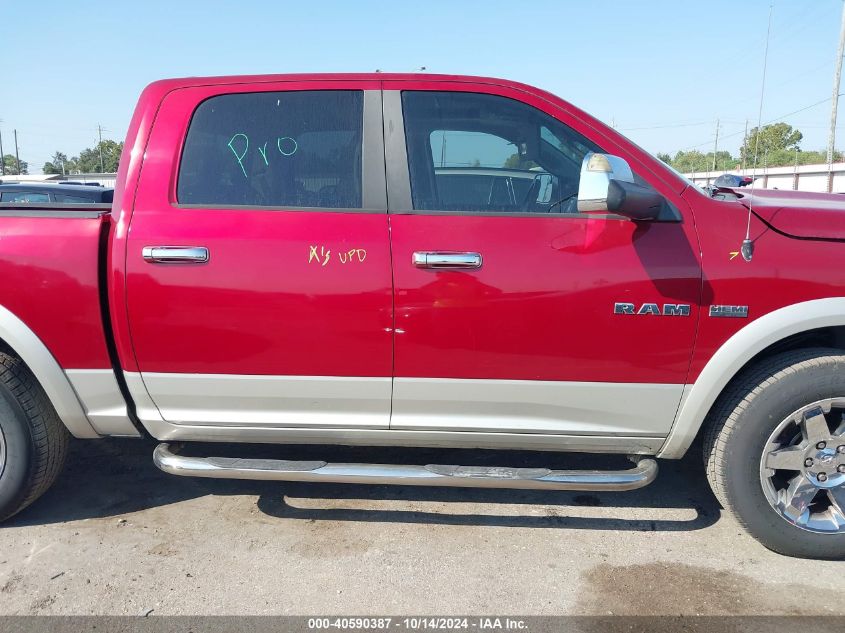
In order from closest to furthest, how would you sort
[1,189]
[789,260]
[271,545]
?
[789,260] → [271,545] → [1,189]

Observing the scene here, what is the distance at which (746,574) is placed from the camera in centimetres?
257

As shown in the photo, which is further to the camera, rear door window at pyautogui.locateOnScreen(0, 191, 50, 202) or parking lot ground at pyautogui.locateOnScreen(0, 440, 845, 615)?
rear door window at pyautogui.locateOnScreen(0, 191, 50, 202)

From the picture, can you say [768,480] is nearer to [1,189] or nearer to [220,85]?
[220,85]

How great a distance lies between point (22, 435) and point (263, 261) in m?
1.41

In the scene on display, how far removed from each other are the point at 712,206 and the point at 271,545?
2430 millimetres

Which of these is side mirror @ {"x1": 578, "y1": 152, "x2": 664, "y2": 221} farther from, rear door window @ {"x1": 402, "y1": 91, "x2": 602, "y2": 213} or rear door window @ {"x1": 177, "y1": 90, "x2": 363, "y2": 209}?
rear door window @ {"x1": 177, "y1": 90, "x2": 363, "y2": 209}

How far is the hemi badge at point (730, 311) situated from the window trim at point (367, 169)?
4.59 ft

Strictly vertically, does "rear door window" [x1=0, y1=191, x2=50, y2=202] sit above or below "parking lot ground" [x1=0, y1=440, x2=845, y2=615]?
above

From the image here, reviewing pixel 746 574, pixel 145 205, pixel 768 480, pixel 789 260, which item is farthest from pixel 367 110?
pixel 746 574

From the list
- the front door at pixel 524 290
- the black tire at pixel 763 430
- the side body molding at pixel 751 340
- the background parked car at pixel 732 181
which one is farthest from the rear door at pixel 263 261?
the background parked car at pixel 732 181

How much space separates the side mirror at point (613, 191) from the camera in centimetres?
224

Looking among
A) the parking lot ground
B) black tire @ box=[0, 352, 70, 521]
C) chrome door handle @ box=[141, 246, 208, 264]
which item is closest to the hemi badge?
the parking lot ground

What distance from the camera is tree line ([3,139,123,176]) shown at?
222ft

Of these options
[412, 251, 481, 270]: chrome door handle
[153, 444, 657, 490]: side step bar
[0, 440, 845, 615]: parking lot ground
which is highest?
[412, 251, 481, 270]: chrome door handle
